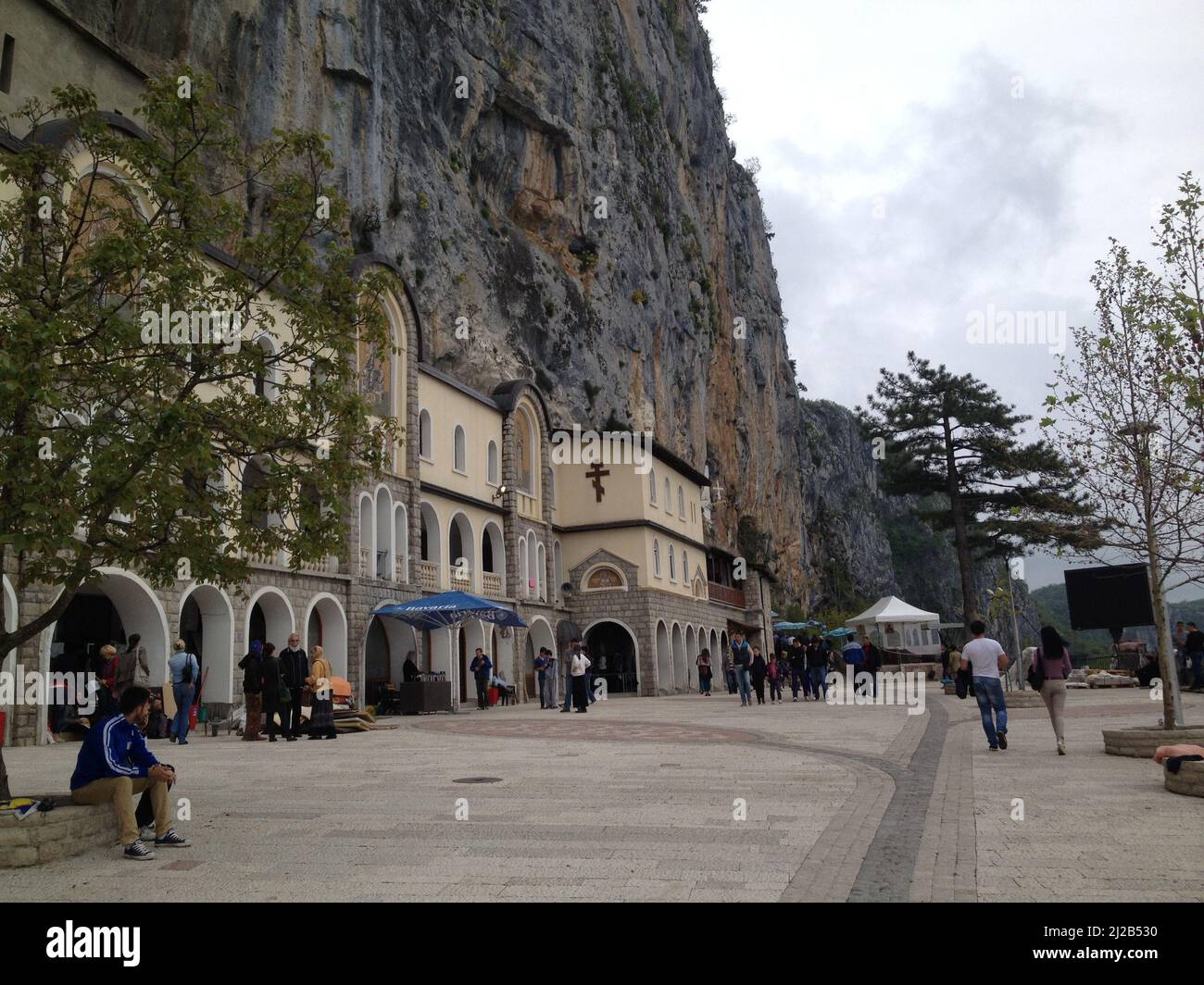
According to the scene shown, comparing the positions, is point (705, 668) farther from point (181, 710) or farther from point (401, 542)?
point (181, 710)

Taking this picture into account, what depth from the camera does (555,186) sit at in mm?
48719

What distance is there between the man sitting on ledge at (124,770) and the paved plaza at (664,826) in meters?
0.36

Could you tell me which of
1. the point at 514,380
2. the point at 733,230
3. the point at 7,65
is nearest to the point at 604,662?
the point at 514,380

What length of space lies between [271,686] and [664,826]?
35.9 feet

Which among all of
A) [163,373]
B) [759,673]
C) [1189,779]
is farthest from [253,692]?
[759,673]

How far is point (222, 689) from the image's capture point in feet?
69.3

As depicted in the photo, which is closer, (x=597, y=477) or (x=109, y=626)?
(x=109, y=626)

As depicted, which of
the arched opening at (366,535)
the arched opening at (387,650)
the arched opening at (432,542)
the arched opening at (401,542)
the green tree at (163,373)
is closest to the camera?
the green tree at (163,373)

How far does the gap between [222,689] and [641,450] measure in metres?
22.1

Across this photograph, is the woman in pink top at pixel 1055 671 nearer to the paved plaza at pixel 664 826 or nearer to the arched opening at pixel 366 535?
the paved plaza at pixel 664 826

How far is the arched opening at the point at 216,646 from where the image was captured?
69.3 ft

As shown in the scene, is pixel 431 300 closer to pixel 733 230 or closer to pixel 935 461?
pixel 935 461

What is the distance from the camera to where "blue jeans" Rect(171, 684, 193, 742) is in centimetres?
1650

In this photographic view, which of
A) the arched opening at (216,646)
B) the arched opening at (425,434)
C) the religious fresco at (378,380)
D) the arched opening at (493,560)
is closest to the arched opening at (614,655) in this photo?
the arched opening at (493,560)
